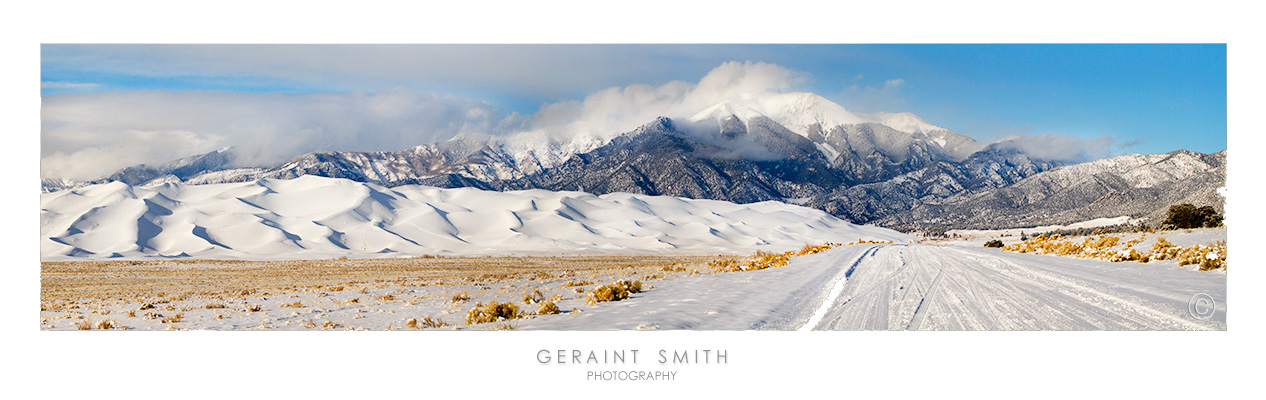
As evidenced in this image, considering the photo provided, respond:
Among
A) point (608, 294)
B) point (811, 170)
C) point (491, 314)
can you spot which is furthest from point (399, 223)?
point (491, 314)

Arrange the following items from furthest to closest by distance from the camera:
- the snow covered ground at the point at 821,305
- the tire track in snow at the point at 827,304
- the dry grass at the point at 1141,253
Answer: the dry grass at the point at 1141,253 → the snow covered ground at the point at 821,305 → the tire track in snow at the point at 827,304

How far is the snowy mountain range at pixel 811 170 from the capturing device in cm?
1574

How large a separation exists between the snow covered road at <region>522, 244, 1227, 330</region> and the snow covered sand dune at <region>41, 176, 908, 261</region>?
24.3 metres

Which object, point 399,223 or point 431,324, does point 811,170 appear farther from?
point 431,324

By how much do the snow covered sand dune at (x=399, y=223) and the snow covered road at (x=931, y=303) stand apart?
24.3 meters

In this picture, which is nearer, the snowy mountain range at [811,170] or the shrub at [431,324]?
the shrub at [431,324]

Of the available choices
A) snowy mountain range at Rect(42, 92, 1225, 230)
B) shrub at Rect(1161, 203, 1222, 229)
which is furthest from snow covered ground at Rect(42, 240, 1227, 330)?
snowy mountain range at Rect(42, 92, 1225, 230)

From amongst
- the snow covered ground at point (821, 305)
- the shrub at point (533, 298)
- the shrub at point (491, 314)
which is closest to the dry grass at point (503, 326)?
the snow covered ground at point (821, 305)

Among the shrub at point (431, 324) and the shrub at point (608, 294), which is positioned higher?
the shrub at point (608, 294)

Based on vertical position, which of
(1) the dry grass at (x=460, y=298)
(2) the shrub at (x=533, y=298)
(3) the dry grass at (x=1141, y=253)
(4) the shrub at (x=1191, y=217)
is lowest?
(1) the dry grass at (x=460, y=298)

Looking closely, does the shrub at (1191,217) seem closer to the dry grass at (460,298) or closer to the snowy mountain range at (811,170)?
the snowy mountain range at (811,170)

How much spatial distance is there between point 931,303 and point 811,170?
137 ft

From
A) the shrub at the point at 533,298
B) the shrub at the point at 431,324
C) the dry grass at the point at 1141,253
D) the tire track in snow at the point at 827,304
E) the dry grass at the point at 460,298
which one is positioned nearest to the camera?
the tire track in snow at the point at 827,304
